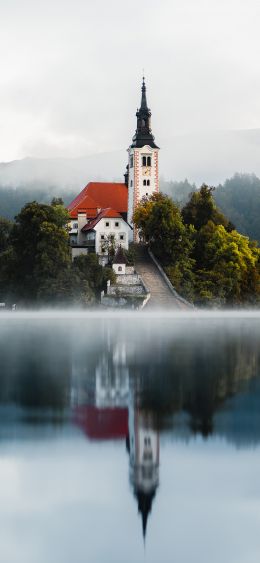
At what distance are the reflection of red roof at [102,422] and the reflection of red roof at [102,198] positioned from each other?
77.7m

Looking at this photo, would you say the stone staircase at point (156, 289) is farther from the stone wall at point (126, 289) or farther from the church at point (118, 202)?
the church at point (118, 202)

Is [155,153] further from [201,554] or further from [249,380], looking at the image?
[201,554]

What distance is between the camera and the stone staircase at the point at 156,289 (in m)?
82.9

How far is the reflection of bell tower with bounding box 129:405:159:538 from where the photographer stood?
14.5 meters

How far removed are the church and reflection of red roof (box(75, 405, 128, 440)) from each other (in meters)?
67.7

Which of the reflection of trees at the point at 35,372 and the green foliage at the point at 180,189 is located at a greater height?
the green foliage at the point at 180,189

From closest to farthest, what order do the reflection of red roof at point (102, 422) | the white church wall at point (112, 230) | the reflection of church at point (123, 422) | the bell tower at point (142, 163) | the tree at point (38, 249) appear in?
the reflection of church at point (123, 422)
the reflection of red roof at point (102, 422)
the tree at point (38, 249)
the white church wall at point (112, 230)
the bell tower at point (142, 163)

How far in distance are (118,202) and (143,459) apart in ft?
284

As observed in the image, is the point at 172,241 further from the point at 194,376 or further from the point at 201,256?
the point at 194,376

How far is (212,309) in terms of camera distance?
285 ft

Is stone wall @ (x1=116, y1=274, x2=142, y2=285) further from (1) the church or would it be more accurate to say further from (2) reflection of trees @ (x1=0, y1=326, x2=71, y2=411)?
(2) reflection of trees @ (x1=0, y1=326, x2=71, y2=411)

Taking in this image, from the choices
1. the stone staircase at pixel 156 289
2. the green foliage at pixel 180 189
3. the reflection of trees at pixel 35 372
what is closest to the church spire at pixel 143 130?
the stone staircase at pixel 156 289

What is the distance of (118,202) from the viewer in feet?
337

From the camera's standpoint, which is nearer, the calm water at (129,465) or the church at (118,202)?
the calm water at (129,465)
